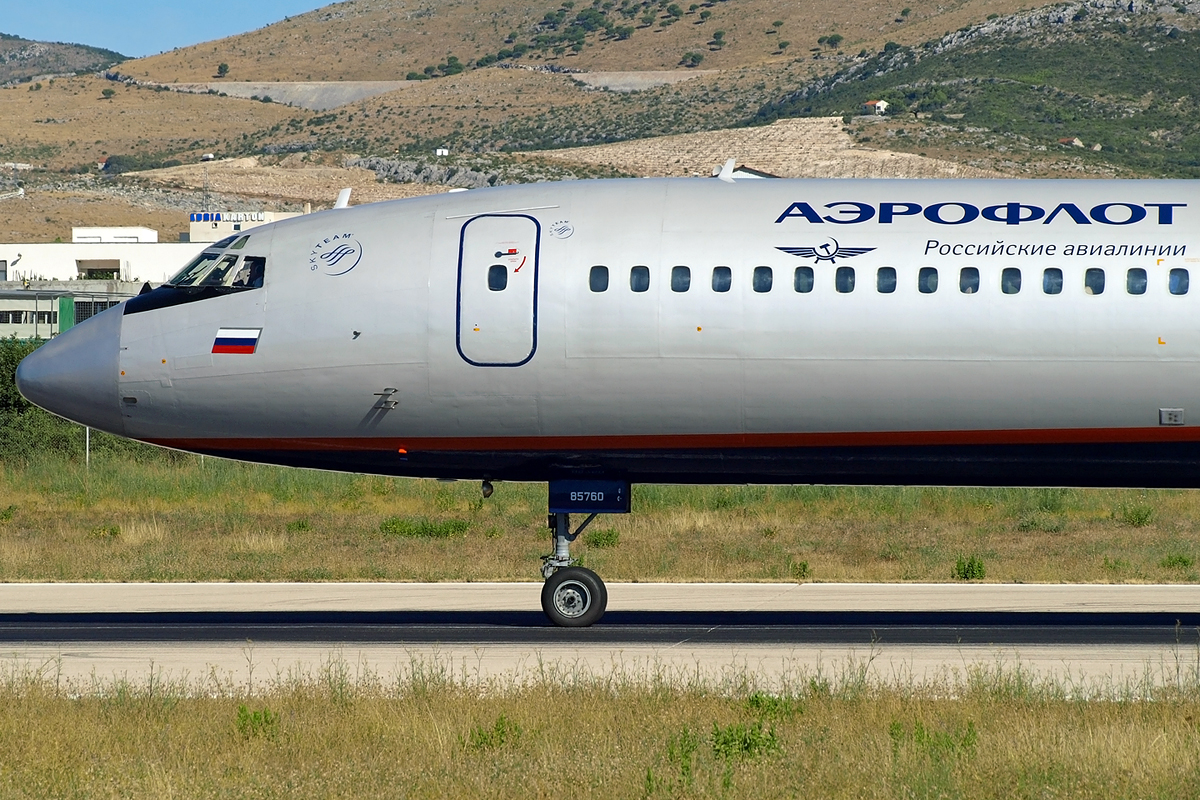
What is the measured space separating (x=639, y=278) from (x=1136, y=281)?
6404 mm

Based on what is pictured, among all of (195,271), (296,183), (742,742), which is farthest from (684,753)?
(296,183)

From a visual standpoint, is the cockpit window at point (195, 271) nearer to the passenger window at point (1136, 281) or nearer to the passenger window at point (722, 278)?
the passenger window at point (722, 278)

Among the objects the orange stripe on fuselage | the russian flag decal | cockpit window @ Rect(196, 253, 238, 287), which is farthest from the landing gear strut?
cockpit window @ Rect(196, 253, 238, 287)

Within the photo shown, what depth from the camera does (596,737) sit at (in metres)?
14.7

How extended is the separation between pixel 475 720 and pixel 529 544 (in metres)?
20.6

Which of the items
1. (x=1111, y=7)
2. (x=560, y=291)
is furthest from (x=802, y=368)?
(x=1111, y=7)

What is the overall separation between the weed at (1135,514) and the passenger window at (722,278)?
2209 centimetres

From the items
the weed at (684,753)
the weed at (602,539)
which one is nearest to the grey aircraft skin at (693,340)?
the weed at (684,753)

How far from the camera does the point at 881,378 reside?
21.0 metres

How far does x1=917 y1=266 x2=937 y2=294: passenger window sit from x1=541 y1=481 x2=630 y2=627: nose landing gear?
4.87 meters

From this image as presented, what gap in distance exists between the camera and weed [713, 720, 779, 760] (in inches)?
550

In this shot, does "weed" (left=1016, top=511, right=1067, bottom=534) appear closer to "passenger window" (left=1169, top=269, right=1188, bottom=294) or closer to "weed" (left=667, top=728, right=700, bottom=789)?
"passenger window" (left=1169, top=269, right=1188, bottom=294)

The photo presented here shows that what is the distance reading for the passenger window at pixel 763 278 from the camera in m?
21.1

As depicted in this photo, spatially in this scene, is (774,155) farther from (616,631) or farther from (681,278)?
(681,278)
